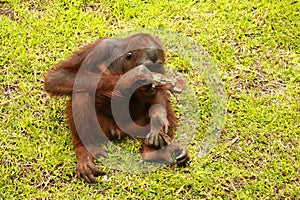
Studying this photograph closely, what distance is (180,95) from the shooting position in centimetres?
458

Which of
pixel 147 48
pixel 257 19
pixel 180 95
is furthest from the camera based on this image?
pixel 257 19

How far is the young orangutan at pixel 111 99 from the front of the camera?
3.88 m

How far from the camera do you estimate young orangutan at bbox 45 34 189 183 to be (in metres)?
3.88

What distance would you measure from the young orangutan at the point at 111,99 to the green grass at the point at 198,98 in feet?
0.50

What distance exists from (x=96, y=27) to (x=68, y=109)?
4.19ft

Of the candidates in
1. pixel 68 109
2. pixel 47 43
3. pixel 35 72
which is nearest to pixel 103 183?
pixel 68 109

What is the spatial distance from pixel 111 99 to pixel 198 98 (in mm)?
948

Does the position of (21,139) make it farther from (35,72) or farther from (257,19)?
(257,19)

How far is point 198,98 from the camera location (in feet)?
15.0

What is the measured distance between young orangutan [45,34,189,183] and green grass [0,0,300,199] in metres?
0.15

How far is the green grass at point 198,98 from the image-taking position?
3883 mm

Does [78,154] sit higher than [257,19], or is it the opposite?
[257,19]

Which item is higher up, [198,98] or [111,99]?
[111,99]

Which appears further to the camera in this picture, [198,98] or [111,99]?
[198,98]
